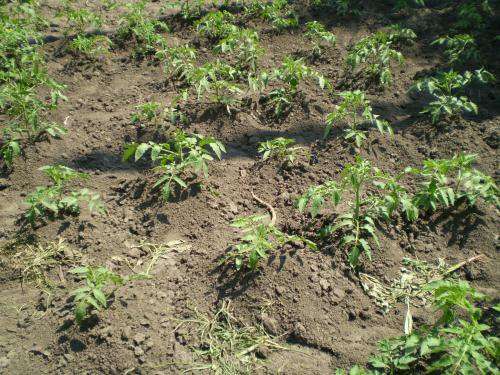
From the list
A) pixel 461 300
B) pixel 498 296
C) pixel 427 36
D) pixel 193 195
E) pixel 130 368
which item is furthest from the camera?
pixel 427 36

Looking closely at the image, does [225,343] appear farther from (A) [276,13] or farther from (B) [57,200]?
(A) [276,13]

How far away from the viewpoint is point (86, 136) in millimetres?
3686

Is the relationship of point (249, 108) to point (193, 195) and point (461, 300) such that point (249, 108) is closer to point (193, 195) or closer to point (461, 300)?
point (193, 195)

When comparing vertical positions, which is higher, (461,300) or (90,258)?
(461,300)

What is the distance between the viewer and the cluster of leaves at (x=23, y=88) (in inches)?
134

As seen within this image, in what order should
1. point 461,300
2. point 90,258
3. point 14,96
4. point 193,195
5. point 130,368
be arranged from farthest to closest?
point 14,96 → point 193,195 → point 90,258 → point 130,368 → point 461,300

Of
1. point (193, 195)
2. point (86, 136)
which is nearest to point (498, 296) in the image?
point (193, 195)

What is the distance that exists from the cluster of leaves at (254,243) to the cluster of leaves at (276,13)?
9.87 feet

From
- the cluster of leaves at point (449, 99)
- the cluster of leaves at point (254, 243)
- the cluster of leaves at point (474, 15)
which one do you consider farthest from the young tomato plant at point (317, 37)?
the cluster of leaves at point (254, 243)

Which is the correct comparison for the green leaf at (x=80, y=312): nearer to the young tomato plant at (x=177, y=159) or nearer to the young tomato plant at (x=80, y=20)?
the young tomato plant at (x=177, y=159)

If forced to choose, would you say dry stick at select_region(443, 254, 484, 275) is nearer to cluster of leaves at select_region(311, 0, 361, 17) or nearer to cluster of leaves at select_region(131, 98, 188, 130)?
cluster of leaves at select_region(131, 98, 188, 130)

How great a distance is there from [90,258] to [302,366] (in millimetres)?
1478

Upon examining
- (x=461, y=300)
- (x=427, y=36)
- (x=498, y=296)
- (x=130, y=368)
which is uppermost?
(x=427, y=36)

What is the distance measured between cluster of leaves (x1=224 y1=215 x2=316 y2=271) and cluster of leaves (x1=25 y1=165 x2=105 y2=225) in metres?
1.02
